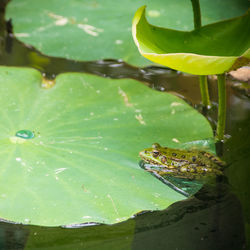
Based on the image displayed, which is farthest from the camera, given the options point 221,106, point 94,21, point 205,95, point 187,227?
point 94,21

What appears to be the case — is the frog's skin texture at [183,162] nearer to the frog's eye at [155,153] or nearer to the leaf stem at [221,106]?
the frog's eye at [155,153]

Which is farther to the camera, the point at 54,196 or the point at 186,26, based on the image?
the point at 186,26

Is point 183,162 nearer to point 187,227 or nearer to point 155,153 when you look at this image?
point 155,153

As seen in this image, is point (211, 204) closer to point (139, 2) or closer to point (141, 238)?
point (141, 238)

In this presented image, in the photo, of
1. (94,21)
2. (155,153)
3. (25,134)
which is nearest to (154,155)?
(155,153)

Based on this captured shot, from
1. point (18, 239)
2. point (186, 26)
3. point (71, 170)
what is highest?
point (186, 26)

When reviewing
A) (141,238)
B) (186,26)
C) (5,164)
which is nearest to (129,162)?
(141,238)
